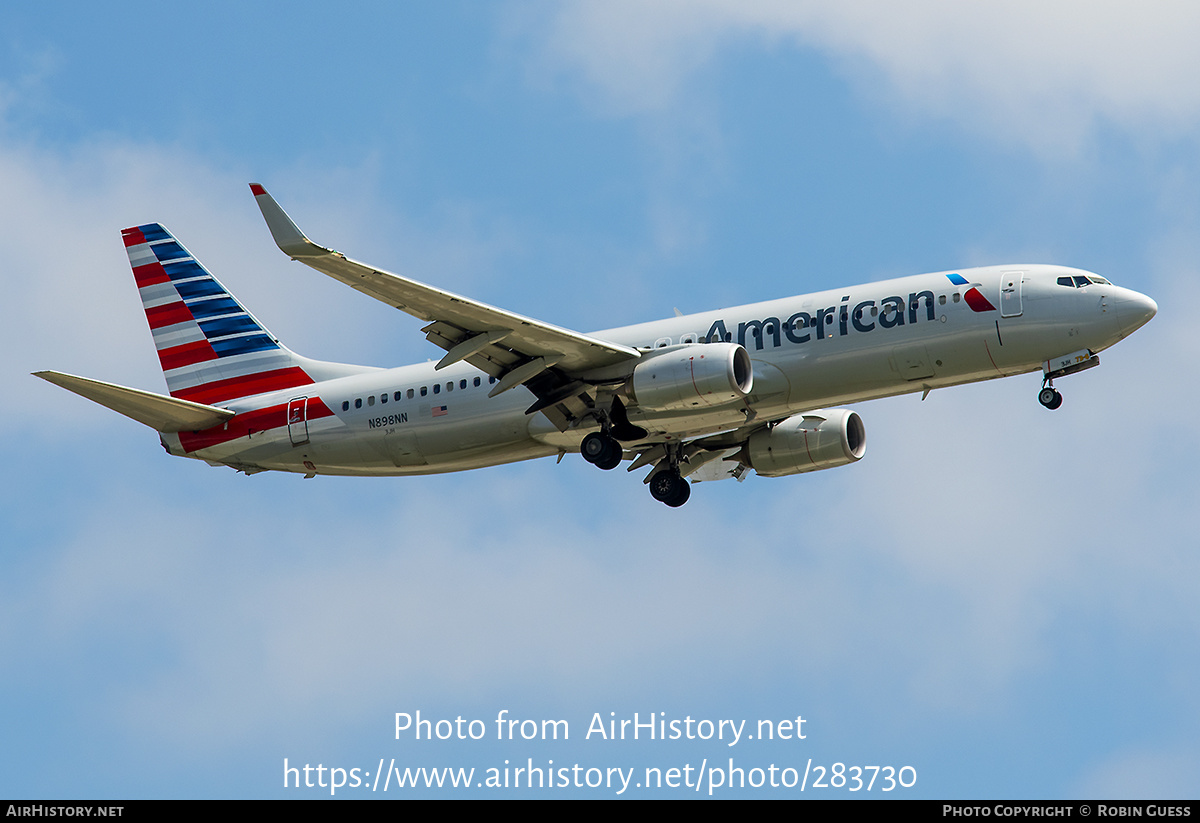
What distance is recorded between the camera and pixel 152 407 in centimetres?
4091

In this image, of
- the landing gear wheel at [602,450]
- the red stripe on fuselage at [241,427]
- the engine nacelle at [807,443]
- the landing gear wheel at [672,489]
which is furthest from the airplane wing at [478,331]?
the red stripe on fuselage at [241,427]

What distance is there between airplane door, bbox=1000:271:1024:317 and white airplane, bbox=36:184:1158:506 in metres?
0.06

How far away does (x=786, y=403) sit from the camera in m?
36.8

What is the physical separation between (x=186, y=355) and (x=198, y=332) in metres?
0.85

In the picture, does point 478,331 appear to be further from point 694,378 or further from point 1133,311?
point 1133,311

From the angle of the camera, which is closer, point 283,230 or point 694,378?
point 283,230

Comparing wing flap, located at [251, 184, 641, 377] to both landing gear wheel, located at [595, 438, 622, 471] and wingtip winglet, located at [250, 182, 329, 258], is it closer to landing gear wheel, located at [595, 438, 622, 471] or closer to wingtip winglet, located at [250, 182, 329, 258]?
Result: wingtip winglet, located at [250, 182, 329, 258]

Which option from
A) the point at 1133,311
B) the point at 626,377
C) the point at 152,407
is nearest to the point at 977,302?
the point at 1133,311

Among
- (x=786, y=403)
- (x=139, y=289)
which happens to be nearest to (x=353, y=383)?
(x=139, y=289)

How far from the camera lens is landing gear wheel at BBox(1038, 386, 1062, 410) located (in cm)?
3534

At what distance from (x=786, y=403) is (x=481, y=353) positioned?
7.97 meters

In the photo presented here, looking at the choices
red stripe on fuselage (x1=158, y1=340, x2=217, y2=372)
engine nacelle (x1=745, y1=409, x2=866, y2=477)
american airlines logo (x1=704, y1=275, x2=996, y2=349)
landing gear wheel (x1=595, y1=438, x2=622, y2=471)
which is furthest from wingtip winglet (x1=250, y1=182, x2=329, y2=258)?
engine nacelle (x1=745, y1=409, x2=866, y2=477)

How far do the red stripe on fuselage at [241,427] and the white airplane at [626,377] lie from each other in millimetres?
56

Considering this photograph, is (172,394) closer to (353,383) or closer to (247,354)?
(247,354)
